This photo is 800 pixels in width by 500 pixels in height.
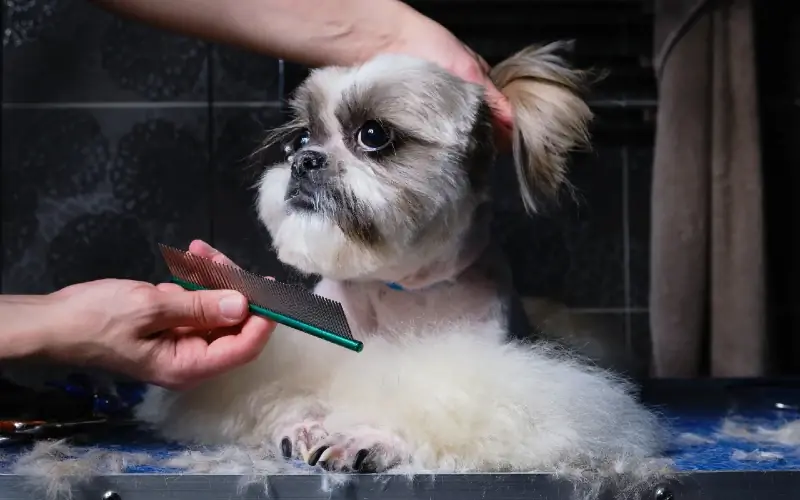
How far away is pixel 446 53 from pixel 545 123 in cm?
16

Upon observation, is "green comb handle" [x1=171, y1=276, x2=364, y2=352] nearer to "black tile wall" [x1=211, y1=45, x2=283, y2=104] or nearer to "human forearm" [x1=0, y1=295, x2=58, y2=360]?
"human forearm" [x1=0, y1=295, x2=58, y2=360]

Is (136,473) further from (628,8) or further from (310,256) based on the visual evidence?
(628,8)

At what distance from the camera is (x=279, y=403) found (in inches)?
36.7

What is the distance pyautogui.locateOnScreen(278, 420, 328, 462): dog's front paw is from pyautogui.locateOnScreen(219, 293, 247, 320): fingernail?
0.12 metres

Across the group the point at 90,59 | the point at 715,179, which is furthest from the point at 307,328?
the point at 90,59

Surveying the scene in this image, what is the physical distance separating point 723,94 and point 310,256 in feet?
2.82

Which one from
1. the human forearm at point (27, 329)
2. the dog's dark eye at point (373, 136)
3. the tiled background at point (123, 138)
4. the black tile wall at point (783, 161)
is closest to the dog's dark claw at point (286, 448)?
the human forearm at point (27, 329)

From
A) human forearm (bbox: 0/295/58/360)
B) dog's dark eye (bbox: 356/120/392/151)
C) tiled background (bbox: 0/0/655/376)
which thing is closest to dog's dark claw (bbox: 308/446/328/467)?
human forearm (bbox: 0/295/58/360)

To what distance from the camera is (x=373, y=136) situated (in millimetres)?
1089

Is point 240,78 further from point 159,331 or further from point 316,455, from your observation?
point 316,455

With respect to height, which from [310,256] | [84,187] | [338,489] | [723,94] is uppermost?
[723,94]

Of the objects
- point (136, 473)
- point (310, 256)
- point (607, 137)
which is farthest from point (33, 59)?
point (136, 473)

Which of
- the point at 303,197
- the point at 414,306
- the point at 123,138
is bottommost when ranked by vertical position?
the point at 414,306

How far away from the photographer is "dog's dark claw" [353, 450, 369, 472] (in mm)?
767
